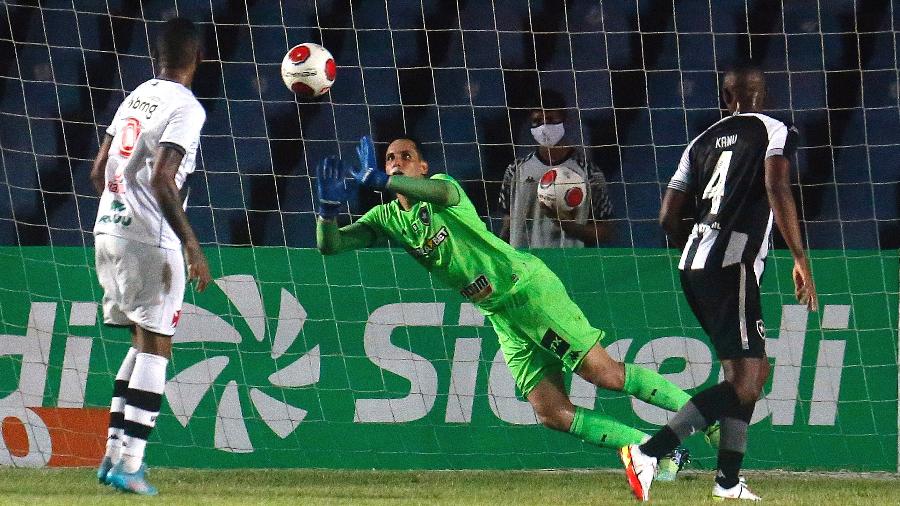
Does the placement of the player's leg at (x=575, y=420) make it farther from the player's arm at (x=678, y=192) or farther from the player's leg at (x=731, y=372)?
the player's arm at (x=678, y=192)

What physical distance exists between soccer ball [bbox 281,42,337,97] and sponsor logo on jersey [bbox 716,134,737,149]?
1941 millimetres

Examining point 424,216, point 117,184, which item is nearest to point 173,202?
point 117,184

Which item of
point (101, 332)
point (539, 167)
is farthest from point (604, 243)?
point (101, 332)

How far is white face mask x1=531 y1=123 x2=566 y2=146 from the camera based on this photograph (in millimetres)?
7742

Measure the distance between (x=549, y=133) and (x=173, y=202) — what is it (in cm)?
302

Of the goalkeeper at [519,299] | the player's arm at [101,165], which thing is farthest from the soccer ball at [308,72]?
the player's arm at [101,165]

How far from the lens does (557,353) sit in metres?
5.90

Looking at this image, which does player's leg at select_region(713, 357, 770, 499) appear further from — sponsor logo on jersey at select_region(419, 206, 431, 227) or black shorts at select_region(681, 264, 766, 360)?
sponsor logo on jersey at select_region(419, 206, 431, 227)

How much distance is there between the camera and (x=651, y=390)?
6.09 m

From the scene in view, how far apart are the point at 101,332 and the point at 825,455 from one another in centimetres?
367

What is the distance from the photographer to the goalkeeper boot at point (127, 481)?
17.3ft

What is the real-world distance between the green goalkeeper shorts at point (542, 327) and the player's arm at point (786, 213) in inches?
40.0

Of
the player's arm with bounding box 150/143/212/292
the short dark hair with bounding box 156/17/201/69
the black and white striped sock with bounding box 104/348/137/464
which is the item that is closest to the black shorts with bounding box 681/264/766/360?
the player's arm with bounding box 150/143/212/292

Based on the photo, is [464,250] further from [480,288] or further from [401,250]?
[401,250]
